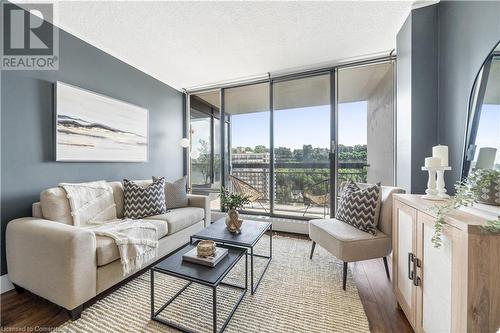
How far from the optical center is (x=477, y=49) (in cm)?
141

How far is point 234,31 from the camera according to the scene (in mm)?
2186

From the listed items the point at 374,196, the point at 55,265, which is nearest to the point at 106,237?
the point at 55,265

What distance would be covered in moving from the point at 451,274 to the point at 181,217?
7.54 ft

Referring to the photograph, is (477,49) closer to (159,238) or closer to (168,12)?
(168,12)

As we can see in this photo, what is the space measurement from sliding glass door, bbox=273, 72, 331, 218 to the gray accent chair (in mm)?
1168

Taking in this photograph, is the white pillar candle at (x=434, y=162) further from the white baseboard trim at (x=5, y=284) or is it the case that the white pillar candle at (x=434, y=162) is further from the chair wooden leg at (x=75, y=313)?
the white baseboard trim at (x=5, y=284)

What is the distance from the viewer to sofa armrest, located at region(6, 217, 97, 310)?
134 centimetres

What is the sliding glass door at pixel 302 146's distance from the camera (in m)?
3.10

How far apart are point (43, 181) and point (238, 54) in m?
2.58

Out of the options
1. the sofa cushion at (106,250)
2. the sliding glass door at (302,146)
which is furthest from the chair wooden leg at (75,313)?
the sliding glass door at (302,146)

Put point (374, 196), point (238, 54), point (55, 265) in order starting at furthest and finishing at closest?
1. point (238, 54)
2. point (374, 196)
3. point (55, 265)

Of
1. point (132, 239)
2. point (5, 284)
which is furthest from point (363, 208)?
point (5, 284)

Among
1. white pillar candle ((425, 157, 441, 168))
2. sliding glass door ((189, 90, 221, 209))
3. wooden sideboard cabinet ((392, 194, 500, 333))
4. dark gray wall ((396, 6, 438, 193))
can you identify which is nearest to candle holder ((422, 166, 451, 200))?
white pillar candle ((425, 157, 441, 168))

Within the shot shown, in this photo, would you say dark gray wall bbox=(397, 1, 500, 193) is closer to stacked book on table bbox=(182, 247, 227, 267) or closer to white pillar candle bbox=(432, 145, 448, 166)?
white pillar candle bbox=(432, 145, 448, 166)
